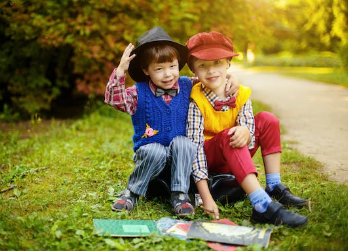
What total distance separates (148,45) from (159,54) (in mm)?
115

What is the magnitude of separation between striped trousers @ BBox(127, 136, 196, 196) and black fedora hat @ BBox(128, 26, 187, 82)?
62 centimetres

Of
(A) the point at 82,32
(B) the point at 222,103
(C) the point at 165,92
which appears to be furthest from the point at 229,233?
(A) the point at 82,32

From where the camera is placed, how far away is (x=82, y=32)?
5.80 meters

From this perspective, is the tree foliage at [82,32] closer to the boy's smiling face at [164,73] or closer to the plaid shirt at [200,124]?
the boy's smiling face at [164,73]

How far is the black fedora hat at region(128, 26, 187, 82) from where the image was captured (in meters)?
2.88

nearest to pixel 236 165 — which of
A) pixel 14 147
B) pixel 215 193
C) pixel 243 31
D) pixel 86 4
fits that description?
pixel 215 193

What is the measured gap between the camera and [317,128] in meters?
5.82

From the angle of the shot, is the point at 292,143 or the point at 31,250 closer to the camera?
the point at 31,250

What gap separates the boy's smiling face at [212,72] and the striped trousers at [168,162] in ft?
1.44

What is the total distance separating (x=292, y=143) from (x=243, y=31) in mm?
3271

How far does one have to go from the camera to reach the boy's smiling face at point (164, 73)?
2893mm

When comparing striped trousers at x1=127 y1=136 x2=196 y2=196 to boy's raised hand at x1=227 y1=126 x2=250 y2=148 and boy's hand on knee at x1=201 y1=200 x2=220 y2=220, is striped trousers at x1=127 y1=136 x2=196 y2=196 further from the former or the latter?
boy's raised hand at x1=227 y1=126 x2=250 y2=148

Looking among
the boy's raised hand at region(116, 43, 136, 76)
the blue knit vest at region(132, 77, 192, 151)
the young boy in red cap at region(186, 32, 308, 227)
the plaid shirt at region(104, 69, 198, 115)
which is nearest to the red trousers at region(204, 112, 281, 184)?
the young boy in red cap at region(186, 32, 308, 227)

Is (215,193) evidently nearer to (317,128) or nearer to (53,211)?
(53,211)
